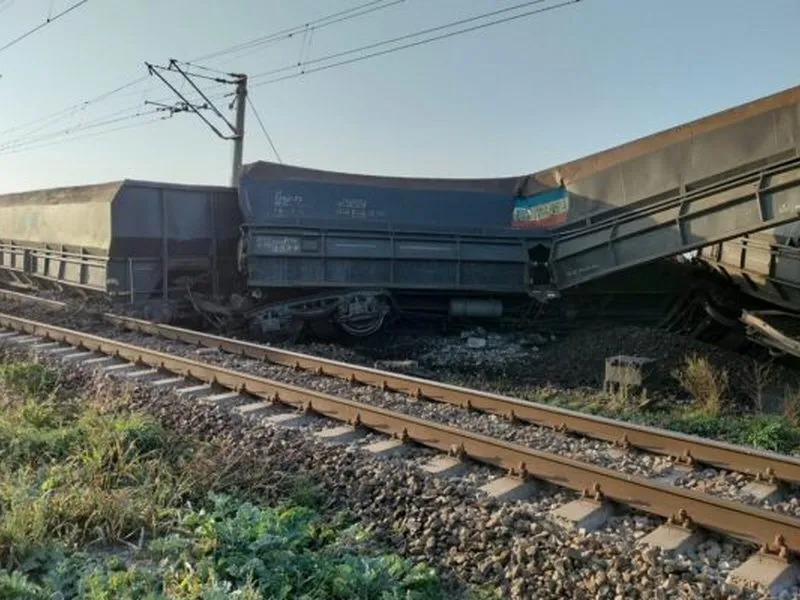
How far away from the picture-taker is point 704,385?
9.08 meters

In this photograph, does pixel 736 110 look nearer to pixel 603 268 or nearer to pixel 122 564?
pixel 603 268

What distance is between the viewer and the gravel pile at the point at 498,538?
361cm

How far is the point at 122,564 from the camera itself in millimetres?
3627

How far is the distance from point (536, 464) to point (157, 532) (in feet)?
8.73

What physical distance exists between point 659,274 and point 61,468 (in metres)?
11.9

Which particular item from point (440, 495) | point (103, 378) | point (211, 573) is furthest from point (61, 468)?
point (103, 378)

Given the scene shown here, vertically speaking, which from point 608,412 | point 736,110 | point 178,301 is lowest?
point 608,412

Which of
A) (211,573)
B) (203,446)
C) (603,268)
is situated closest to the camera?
(211,573)


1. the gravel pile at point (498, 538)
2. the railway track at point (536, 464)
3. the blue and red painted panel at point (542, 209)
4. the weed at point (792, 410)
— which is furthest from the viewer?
the blue and red painted panel at point (542, 209)

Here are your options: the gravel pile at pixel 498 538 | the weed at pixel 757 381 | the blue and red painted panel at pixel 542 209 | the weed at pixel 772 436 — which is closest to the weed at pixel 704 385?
the weed at pixel 757 381

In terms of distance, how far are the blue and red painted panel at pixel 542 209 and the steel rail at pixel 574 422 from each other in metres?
6.88

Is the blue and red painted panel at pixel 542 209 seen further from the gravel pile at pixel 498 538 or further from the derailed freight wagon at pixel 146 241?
the gravel pile at pixel 498 538

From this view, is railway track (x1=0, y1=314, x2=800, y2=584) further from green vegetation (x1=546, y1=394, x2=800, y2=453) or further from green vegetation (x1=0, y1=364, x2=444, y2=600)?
green vegetation (x1=546, y1=394, x2=800, y2=453)

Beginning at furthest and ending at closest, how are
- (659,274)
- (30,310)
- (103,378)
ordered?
(30,310), (659,274), (103,378)
